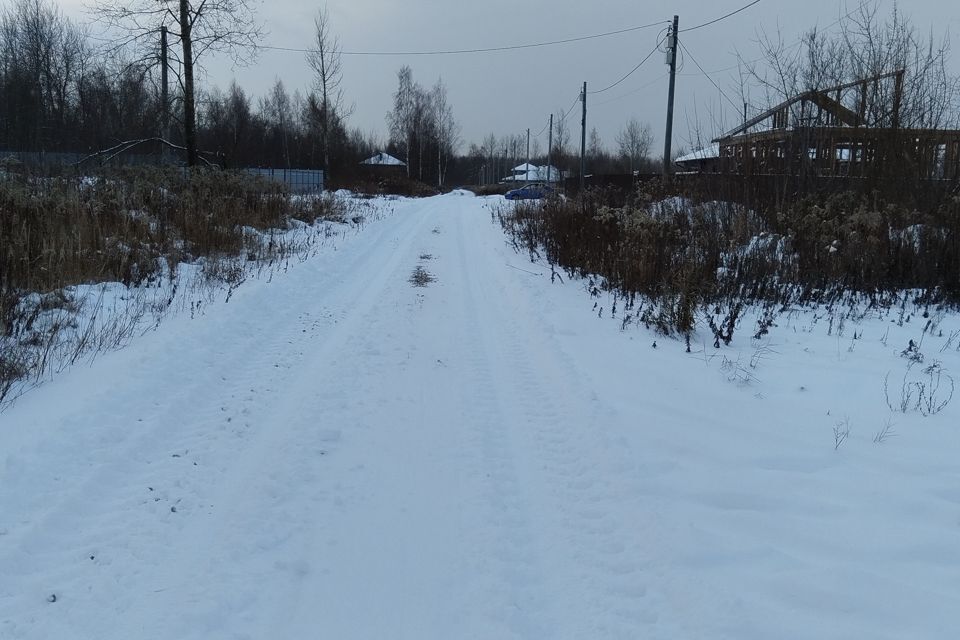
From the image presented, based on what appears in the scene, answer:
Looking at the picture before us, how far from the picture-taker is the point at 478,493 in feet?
10.4

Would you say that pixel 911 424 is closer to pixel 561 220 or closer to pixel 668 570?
pixel 668 570

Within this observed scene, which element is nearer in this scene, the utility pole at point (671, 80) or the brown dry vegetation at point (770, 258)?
the brown dry vegetation at point (770, 258)

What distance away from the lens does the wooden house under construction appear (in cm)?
1134

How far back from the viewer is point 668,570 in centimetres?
257

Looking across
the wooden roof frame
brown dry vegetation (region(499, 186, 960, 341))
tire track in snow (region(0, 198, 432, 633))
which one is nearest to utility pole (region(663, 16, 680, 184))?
the wooden roof frame

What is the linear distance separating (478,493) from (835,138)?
12375 millimetres

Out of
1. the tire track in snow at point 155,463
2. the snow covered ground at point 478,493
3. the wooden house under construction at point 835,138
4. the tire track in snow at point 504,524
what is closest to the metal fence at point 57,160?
the tire track in snow at point 155,463

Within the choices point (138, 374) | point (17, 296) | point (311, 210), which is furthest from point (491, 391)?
point (311, 210)

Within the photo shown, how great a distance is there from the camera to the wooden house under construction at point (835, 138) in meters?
11.3

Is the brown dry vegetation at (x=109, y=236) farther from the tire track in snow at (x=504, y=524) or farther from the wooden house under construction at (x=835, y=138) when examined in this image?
the wooden house under construction at (x=835, y=138)

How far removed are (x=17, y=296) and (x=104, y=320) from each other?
0.70m

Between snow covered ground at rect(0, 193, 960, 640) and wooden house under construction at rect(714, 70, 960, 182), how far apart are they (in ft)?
24.7

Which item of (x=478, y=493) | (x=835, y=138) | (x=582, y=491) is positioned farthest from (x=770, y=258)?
(x=478, y=493)

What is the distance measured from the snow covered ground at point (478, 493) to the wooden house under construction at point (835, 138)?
7.54 meters
